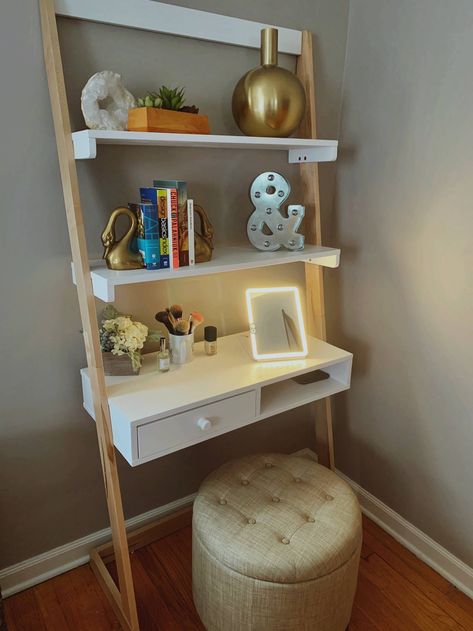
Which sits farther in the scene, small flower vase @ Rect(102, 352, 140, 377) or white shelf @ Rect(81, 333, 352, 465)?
small flower vase @ Rect(102, 352, 140, 377)

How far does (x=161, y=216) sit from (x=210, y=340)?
0.47m

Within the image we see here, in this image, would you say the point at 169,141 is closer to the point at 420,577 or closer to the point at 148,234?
the point at 148,234

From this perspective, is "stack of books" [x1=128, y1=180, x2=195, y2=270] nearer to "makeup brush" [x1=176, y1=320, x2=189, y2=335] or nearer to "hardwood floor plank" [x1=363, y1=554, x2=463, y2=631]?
"makeup brush" [x1=176, y1=320, x2=189, y2=335]

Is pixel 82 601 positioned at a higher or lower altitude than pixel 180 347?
lower

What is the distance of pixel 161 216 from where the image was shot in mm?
1257

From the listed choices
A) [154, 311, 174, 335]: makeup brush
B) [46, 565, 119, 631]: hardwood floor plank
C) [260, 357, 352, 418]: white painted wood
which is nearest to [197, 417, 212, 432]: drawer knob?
[260, 357, 352, 418]: white painted wood

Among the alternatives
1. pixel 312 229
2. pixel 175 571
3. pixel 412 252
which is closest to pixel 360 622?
pixel 175 571

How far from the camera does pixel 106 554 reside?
5.47 ft

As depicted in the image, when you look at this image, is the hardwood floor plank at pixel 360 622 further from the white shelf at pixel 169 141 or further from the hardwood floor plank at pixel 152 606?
the white shelf at pixel 169 141

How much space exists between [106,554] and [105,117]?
4.79 ft

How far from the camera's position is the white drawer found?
1.23 metres

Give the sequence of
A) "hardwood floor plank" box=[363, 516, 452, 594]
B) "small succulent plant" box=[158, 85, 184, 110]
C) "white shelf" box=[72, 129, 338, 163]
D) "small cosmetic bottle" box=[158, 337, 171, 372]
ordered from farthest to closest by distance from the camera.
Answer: "hardwood floor plank" box=[363, 516, 452, 594]
"small cosmetic bottle" box=[158, 337, 171, 372]
"small succulent plant" box=[158, 85, 184, 110]
"white shelf" box=[72, 129, 338, 163]

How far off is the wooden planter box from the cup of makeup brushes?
0.62 metres

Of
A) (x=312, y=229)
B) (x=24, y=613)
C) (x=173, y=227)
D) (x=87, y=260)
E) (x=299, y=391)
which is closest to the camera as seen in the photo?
(x=87, y=260)
